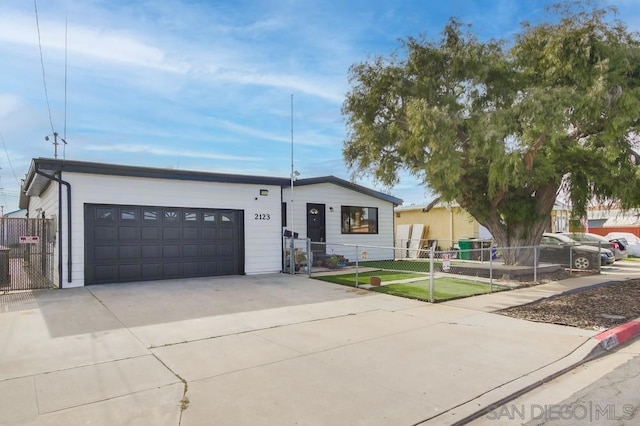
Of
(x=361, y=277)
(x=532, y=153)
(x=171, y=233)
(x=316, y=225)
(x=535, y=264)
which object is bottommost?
(x=361, y=277)

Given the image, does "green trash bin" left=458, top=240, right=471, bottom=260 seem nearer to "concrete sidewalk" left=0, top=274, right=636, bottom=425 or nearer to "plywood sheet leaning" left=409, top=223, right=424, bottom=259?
"plywood sheet leaning" left=409, top=223, right=424, bottom=259

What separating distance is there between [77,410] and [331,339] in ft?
11.7

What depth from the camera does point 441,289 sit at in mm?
11500

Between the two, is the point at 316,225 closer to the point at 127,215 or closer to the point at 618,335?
the point at 127,215

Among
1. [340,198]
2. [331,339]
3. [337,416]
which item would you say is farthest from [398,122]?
[337,416]

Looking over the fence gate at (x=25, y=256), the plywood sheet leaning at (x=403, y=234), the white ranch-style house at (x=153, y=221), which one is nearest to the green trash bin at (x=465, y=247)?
the plywood sheet leaning at (x=403, y=234)

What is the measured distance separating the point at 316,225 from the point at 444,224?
11.8 m

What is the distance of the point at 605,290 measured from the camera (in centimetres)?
1178

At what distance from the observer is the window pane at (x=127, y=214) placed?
12.4m

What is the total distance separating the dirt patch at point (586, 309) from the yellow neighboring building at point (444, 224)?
1389 centimetres

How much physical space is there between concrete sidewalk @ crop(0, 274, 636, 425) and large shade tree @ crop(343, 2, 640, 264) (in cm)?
406

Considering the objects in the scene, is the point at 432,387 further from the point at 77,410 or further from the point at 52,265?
the point at 52,265

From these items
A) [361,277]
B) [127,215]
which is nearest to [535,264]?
[361,277]

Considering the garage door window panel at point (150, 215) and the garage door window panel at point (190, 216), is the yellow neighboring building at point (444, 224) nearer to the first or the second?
the garage door window panel at point (190, 216)
